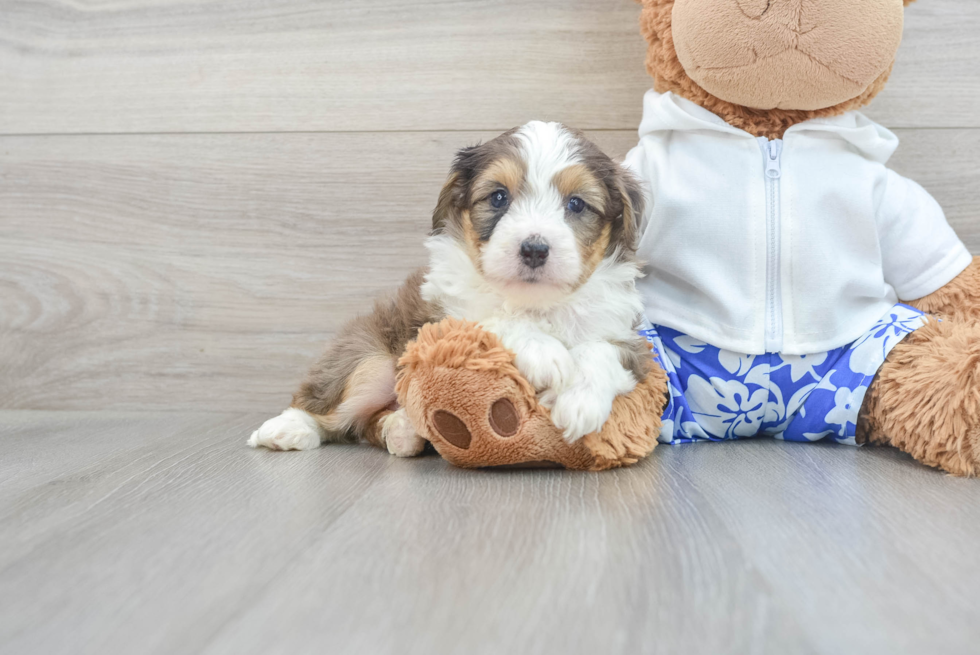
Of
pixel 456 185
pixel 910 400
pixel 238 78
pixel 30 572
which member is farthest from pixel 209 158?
pixel 910 400

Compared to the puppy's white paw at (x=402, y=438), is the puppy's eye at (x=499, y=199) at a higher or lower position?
higher

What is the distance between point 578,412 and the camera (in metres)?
1.33

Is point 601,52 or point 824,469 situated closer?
point 824,469

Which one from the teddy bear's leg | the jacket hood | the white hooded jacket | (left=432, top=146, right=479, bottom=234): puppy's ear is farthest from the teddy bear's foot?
the jacket hood

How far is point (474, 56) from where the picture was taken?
2.08 m

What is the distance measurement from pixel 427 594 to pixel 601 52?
5.23 feet

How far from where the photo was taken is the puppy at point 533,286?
53.9 inches

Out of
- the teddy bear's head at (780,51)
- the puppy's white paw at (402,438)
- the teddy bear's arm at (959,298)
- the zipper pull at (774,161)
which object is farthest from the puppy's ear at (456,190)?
the teddy bear's arm at (959,298)

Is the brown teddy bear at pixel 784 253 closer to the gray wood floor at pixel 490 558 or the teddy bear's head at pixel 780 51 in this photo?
the teddy bear's head at pixel 780 51

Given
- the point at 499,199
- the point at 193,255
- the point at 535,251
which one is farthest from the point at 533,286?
the point at 193,255

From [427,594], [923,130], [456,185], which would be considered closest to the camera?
[427,594]

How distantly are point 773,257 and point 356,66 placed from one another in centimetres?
122

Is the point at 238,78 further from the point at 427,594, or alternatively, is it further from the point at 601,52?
the point at 427,594

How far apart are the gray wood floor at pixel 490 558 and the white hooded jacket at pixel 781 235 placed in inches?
11.8
